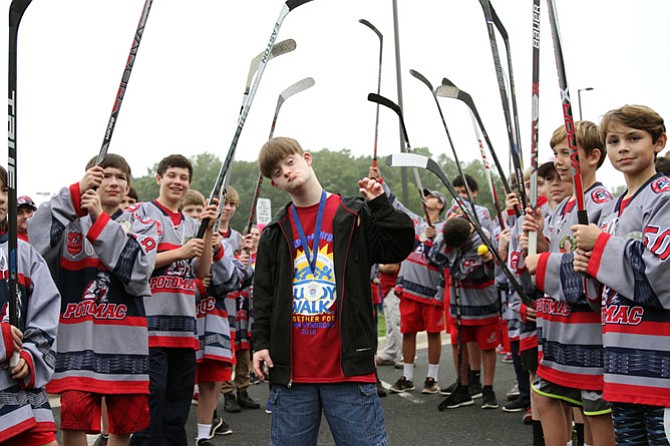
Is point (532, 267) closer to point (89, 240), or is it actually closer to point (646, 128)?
point (646, 128)

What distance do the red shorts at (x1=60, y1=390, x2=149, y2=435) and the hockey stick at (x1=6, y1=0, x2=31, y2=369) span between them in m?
0.87

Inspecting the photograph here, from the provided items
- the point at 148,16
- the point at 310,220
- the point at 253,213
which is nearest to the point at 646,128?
the point at 310,220

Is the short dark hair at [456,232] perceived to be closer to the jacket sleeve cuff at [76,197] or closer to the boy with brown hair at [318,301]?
the boy with brown hair at [318,301]

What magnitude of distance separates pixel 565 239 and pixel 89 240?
8.25 feet

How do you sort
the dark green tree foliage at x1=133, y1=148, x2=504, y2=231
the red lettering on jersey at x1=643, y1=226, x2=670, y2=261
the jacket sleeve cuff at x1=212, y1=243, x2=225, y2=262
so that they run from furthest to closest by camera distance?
the dark green tree foliage at x1=133, y1=148, x2=504, y2=231 < the jacket sleeve cuff at x1=212, y1=243, x2=225, y2=262 < the red lettering on jersey at x1=643, y1=226, x2=670, y2=261

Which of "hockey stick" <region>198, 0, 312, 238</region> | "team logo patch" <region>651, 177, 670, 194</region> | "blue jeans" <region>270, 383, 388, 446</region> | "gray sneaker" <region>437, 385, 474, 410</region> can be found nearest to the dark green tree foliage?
"gray sneaker" <region>437, 385, 474, 410</region>

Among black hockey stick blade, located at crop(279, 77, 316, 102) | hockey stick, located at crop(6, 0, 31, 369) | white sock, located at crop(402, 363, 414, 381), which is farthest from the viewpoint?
white sock, located at crop(402, 363, 414, 381)

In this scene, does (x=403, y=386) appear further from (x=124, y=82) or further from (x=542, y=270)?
(x=124, y=82)

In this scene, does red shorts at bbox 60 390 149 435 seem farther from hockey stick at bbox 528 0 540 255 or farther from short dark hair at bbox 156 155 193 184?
hockey stick at bbox 528 0 540 255

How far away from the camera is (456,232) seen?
6.45 meters

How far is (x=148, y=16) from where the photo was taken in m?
3.70

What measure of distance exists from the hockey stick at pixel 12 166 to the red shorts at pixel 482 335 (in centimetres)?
463

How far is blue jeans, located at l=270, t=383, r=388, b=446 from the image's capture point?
3.05 meters

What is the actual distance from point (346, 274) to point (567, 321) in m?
1.22
